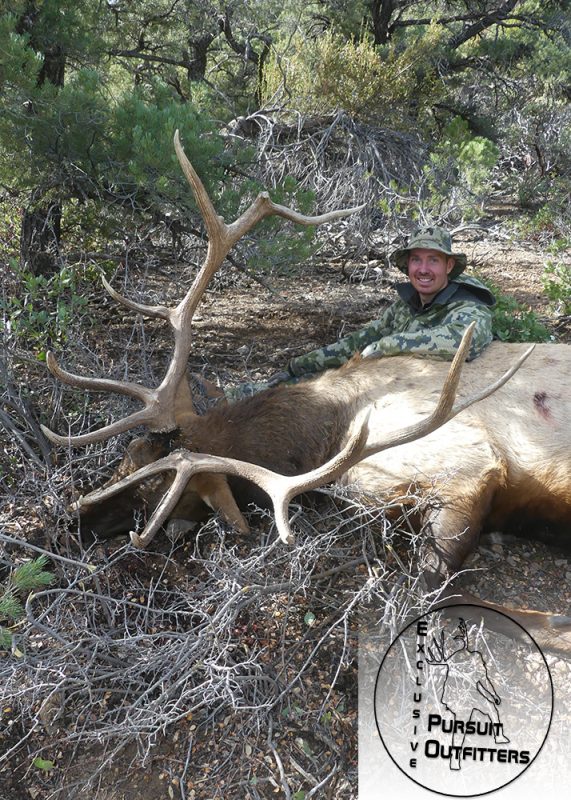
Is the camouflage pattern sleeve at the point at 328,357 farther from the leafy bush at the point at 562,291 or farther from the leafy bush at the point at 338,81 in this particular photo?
the leafy bush at the point at 338,81

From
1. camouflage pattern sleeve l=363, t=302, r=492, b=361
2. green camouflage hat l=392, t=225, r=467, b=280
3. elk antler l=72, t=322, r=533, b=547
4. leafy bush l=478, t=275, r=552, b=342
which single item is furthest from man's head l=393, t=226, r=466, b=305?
elk antler l=72, t=322, r=533, b=547

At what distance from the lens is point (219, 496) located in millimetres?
2969

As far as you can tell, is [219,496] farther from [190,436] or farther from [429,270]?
[429,270]

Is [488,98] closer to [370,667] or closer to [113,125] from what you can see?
[113,125]

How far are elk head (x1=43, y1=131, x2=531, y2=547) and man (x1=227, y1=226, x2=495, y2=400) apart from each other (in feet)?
2.00

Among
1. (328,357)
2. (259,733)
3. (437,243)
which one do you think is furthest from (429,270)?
(259,733)

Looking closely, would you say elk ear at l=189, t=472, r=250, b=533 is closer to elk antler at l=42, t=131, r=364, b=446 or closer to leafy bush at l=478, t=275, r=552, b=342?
elk antler at l=42, t=131, r=364, b=446

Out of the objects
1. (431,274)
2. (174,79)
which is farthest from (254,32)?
(431,274)

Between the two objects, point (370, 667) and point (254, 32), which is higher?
point (254, 32)

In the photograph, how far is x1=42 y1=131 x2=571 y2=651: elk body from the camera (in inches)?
111

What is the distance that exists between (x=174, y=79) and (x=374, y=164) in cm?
309

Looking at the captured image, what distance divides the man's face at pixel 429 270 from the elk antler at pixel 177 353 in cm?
68

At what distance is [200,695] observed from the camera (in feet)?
7.84

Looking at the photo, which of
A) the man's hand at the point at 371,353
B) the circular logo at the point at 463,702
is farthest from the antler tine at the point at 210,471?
the man's hand at the point at 371,353
